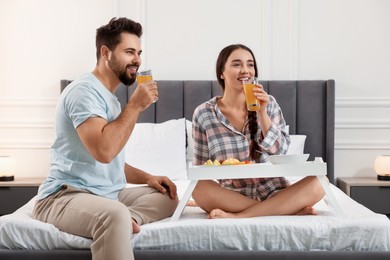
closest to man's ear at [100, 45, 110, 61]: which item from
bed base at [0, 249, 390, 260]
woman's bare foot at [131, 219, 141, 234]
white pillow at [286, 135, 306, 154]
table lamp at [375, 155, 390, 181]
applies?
woman's bare foot at [131, 219, 141, 234]

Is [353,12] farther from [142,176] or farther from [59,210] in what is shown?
[59,210]

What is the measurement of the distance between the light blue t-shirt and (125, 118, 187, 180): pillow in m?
1.49

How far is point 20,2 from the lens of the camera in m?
4.97

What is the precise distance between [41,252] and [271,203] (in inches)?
39.0

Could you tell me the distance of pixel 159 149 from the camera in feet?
14.6

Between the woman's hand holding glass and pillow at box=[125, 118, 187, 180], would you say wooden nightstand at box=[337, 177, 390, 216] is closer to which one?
pillow at box=[125, 118, 187, 180]

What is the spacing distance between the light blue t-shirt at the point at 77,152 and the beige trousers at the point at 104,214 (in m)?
0.05

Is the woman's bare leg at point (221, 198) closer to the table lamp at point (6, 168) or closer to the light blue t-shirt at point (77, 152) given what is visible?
the light blue t-shirt at point (77, 152)

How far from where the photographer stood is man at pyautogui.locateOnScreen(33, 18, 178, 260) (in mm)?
2562

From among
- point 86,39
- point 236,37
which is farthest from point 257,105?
point 86,39

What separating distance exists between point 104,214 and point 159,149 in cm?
192

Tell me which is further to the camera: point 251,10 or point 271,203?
point 251,10

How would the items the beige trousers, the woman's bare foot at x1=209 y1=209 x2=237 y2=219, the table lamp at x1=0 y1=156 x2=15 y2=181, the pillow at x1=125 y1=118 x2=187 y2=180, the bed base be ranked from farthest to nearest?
the table lamp at x1=0 y1=156 x2=15 y2=181 → the pillow at x1=125 y1=118 x2=187 y2=180 → the woman's bare foot at x1=209 y1=209 x2=237 y2=219 → the bed base → the beige trousers

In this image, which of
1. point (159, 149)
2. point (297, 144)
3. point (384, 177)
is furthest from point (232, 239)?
point (384, 177)
